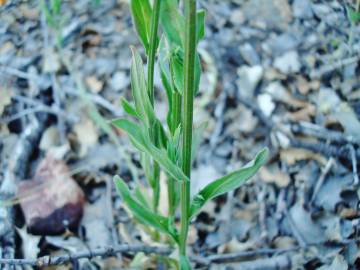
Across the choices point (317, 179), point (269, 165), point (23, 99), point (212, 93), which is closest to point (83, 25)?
point (23, 99)

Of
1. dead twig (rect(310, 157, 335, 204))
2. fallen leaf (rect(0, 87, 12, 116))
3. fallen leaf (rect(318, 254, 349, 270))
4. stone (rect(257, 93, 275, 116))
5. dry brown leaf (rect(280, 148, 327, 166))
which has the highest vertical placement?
fallen leaf (rect(0, 87, 12, 116))

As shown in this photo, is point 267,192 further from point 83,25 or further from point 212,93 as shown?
point 83,25

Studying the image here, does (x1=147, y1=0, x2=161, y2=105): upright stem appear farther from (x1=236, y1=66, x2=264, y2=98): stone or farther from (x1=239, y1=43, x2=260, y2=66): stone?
(x1=239, y1=43, x2=260, y2=66): stone

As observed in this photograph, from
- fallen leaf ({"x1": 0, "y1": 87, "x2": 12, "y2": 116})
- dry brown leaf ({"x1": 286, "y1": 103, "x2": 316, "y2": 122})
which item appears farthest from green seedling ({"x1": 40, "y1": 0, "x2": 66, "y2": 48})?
dry brown leaf ({"x1": 286, "y1": 103, "x2": 316, "y2": 122})

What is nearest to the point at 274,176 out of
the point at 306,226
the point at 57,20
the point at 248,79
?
the point at 306,226

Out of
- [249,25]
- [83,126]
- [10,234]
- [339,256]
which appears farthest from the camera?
[249,25]

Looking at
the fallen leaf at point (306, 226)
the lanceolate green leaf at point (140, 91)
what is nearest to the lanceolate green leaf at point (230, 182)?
the lanceolate green leaf at point (140, 91)

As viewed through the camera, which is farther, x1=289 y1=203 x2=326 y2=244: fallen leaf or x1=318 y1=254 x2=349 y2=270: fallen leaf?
x1=289 y1=203 x2=326 y2=244: fallen leaf

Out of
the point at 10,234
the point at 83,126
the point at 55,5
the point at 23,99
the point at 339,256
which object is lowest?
the point at 339,256
